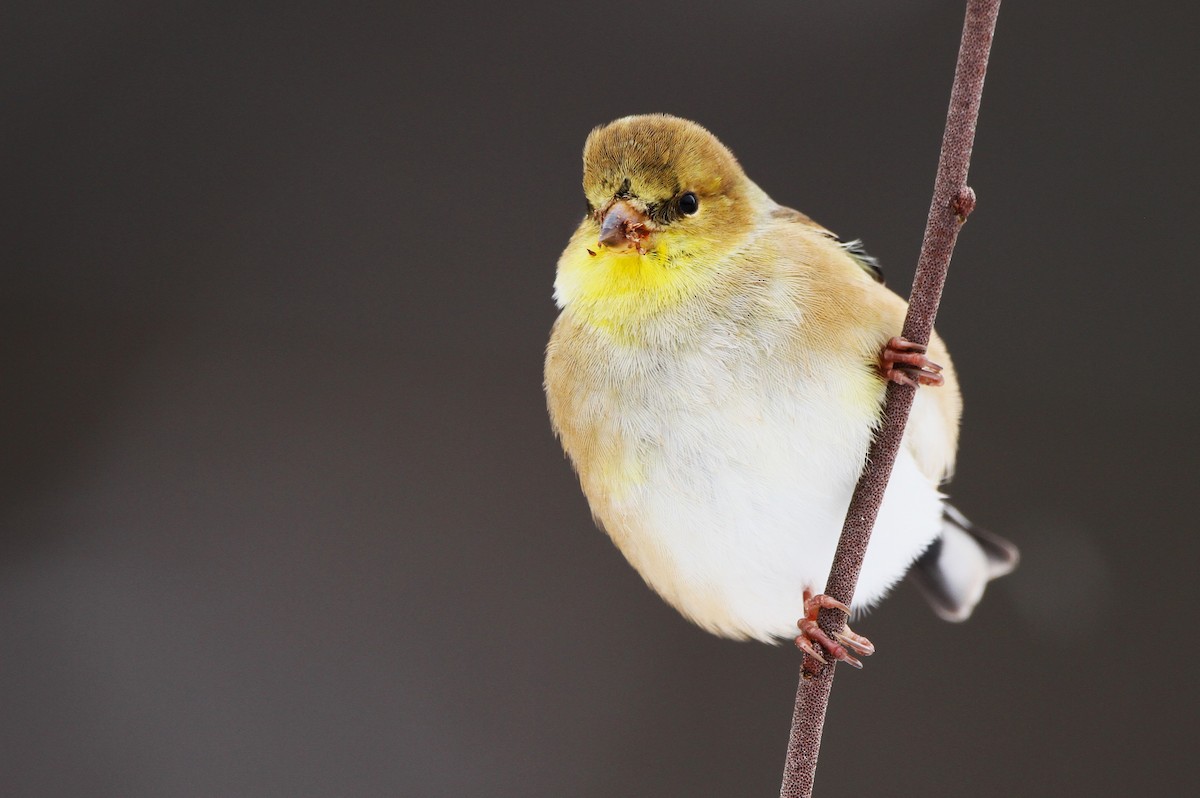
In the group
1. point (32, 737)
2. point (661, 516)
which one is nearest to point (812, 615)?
point (661, 516)

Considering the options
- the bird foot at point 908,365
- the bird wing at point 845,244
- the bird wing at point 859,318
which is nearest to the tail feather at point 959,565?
the bird wing at point 859,318

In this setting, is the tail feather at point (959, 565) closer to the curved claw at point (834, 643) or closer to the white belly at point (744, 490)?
the white belly at point (744, 490)

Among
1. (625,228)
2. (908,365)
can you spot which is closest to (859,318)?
(908,365)

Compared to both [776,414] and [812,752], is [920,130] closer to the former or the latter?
[776,414]

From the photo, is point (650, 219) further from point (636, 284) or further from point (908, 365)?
point (908, 365)

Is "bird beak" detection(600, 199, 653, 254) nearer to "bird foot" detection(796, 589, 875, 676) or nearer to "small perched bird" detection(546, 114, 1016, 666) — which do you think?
"small perched bird" detection(546, 114, 1016, 666)

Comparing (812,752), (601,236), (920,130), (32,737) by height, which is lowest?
(32,737)

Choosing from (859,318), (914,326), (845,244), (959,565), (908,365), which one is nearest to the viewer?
(914,326)

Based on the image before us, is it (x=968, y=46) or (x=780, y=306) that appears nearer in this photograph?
(x=968, y=46)
